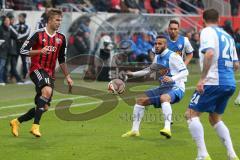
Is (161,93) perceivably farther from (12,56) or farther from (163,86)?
(12,56)

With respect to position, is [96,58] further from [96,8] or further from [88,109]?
[88,109]

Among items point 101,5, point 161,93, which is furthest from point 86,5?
point 161,93

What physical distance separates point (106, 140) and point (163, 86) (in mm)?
1602

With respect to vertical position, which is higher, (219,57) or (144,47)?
(219,57)

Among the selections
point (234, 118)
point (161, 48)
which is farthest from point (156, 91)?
point (234, 118)

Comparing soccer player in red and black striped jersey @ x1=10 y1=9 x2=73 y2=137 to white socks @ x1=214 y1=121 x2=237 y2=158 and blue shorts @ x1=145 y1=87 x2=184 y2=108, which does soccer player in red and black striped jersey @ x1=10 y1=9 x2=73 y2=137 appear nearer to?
blue shorts @ x1=145 y1=87 x2=184 y2=108

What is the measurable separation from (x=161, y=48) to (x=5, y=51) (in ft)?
34.8

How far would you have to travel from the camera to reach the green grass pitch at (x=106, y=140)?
10531mm

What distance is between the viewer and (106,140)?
11945 mm

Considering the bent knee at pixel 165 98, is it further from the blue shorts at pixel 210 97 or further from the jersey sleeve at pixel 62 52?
the blue shorts at pixel 210 97

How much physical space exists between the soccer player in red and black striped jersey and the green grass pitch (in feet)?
1.34

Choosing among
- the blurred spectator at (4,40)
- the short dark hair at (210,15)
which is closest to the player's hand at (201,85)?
the short dark hair at (210,15)

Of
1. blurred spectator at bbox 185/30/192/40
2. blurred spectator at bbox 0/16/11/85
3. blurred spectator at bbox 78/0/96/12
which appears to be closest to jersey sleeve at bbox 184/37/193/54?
blurred spectator at bbox 0/16/11/85

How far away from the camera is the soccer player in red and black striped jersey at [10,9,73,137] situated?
12188mm
